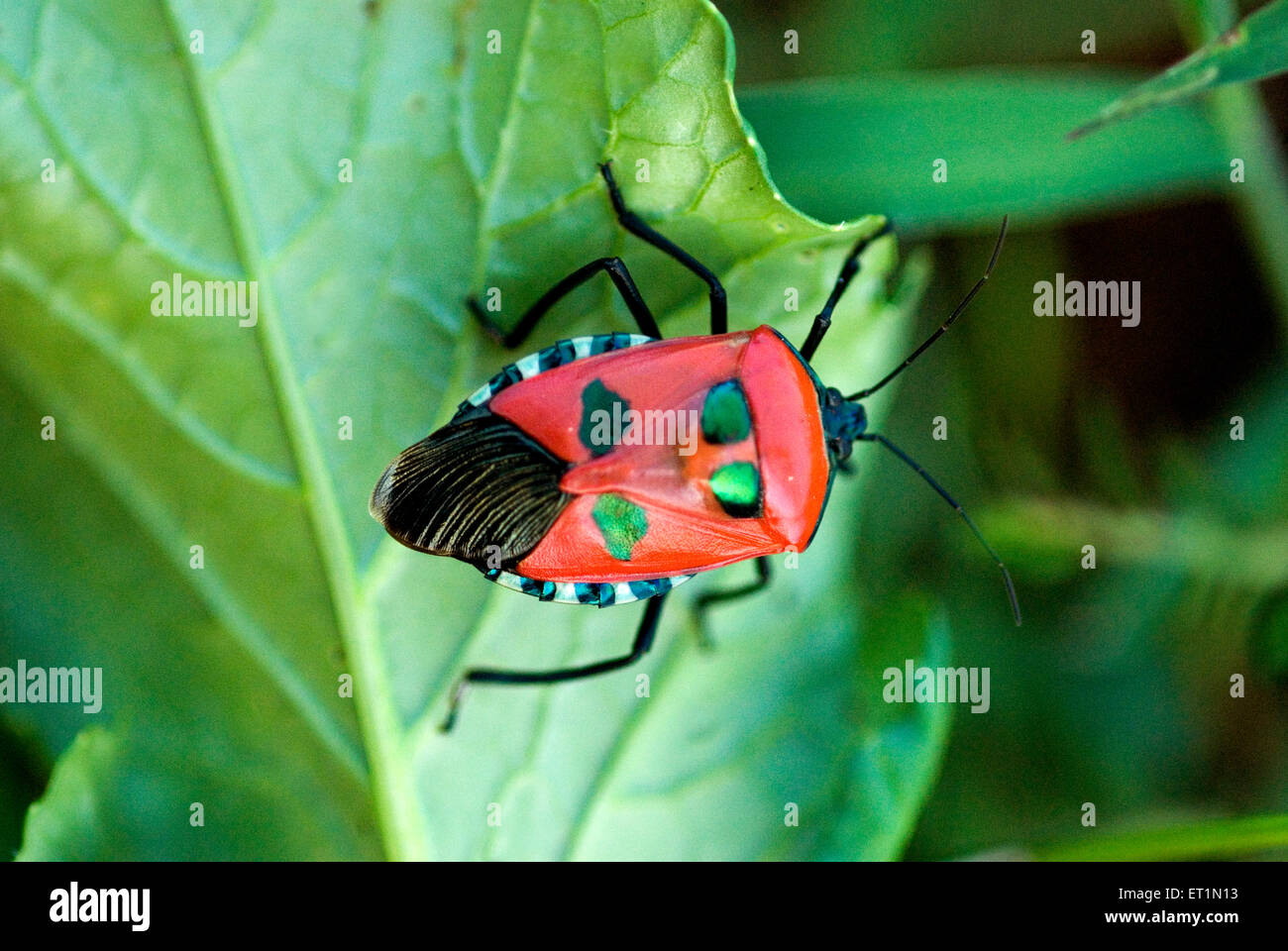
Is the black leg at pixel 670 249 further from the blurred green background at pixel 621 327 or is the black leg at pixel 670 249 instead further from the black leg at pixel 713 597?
the black leg at pixel 713 597

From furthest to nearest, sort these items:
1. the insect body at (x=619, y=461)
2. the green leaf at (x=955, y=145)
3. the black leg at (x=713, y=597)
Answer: the green leaf at (x=955, y=145), the black leg at (x=713, y=597), the insect body at (x=619, y=461)

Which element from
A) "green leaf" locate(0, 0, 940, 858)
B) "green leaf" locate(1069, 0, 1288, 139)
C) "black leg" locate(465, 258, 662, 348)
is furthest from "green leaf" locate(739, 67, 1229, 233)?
"black leg" locate(465, 258, 662, 348)

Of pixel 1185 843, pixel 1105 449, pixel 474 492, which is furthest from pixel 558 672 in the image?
pixel 1105 449

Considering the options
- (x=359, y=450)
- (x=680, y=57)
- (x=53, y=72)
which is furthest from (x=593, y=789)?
(x=53, y=72)

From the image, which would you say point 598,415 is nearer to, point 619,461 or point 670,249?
point 619,461

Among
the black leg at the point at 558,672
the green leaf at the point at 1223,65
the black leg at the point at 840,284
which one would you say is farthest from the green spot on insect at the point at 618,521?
the green leaf at the point at 1223,65
